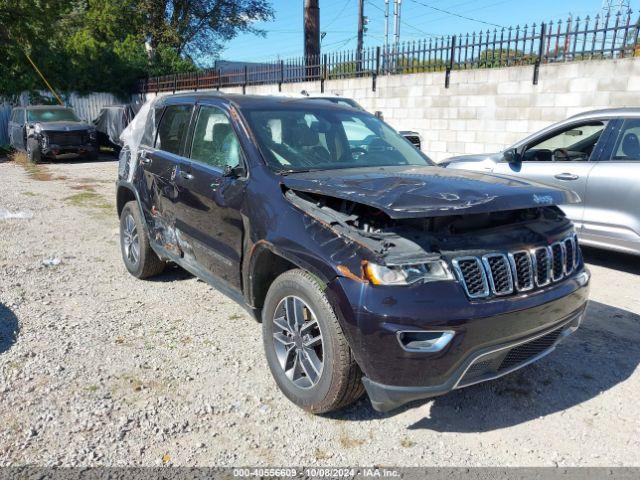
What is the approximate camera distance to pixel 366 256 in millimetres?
2541

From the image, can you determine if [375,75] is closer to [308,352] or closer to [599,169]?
[599,169]

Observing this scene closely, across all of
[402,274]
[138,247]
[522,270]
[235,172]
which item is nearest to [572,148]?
[522,270]

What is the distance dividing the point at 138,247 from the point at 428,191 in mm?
3398

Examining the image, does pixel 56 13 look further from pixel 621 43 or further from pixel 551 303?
pixel 551 303

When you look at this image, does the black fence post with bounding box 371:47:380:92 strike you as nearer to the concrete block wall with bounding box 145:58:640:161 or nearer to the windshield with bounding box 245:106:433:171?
the concrete block wall with bounding box 145:58:640:161

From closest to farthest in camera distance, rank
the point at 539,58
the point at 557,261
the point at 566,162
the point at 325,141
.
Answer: the point at 557,261
the point at 325,141
the point at 566,162
the point at 539,58

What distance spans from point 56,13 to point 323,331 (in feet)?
73.2

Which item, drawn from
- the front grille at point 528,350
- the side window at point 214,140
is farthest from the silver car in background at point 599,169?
the side window at point 214,140

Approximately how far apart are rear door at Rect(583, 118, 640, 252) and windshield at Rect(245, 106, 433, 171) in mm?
2456

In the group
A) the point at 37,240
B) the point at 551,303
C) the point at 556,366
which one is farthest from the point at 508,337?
the point at 37,240

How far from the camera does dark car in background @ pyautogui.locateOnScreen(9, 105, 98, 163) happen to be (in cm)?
1525

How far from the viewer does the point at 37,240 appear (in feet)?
22.3

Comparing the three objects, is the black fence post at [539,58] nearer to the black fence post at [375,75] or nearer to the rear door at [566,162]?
the rear door at [566,162]

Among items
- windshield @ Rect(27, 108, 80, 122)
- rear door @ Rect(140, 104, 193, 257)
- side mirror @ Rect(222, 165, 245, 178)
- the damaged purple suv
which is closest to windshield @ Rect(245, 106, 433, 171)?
the damaged purple suv
